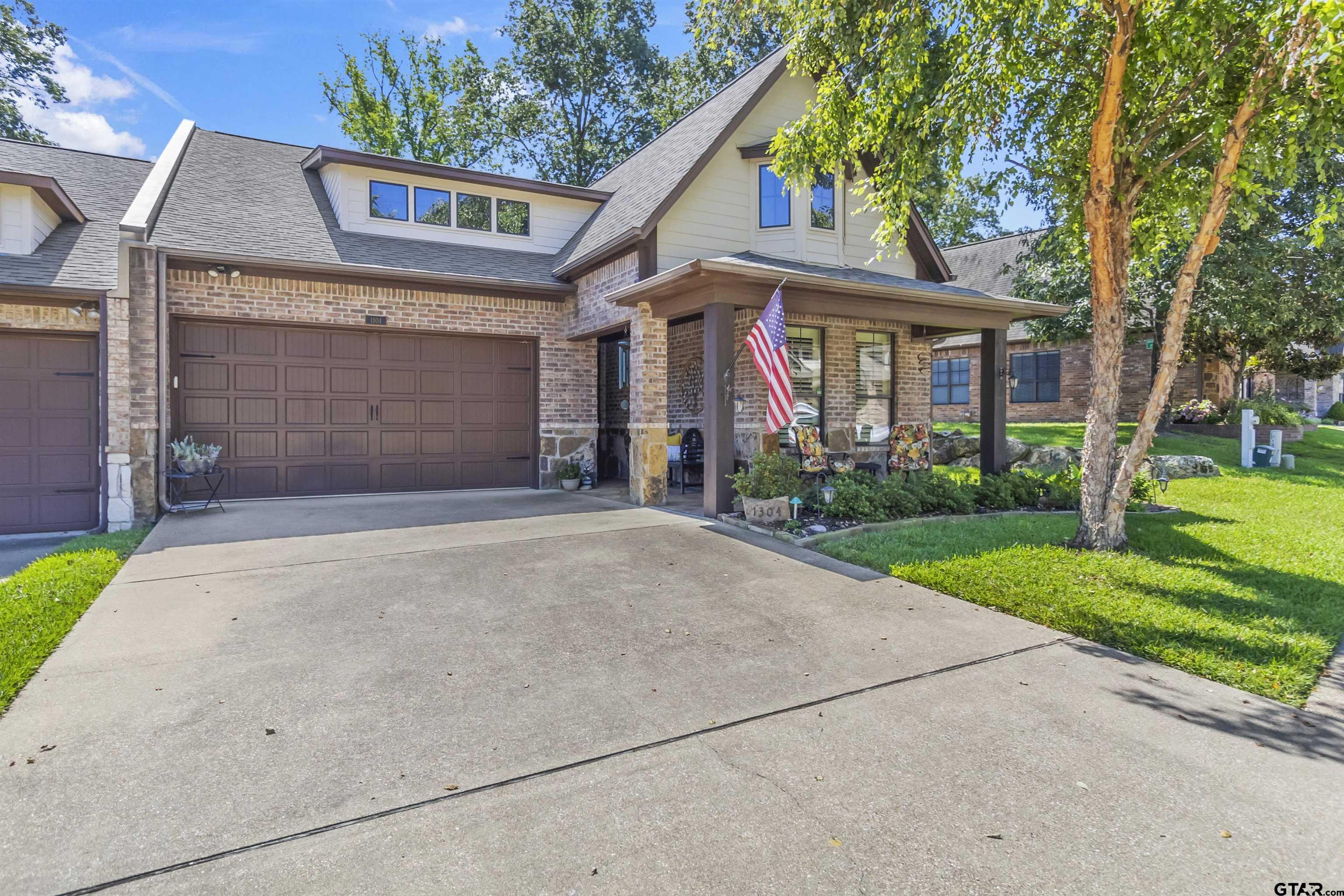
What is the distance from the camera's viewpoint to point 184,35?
43.9 feet

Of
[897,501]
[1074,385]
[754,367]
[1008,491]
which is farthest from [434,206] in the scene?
[1074,385]

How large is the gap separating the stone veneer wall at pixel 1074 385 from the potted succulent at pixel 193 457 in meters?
17.7

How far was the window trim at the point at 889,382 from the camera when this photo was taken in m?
11.2

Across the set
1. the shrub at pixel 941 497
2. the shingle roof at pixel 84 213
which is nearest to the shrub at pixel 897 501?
the shrub at pixel 941 497

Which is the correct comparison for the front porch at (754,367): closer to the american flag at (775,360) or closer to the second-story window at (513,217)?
the american flag at (775,360)

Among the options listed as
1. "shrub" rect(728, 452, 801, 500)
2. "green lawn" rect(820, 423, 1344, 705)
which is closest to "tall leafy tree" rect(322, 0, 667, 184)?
"shrub" rect(728, 452, 801, 500)

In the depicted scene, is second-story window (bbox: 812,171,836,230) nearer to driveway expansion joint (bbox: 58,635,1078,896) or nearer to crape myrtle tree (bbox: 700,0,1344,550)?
crape myrtle tree (bbox: 700,0,1344,550)

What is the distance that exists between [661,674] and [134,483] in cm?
764

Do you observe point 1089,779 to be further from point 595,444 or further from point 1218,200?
point 595,444

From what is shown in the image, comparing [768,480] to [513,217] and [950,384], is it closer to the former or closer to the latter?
[513,217]

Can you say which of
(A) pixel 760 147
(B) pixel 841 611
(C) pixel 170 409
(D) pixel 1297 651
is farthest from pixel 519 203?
(D) pixel 1297 651

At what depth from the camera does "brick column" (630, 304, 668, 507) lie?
9000mm

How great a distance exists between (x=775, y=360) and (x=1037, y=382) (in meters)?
17.0

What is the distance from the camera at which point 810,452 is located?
8.41 meters
